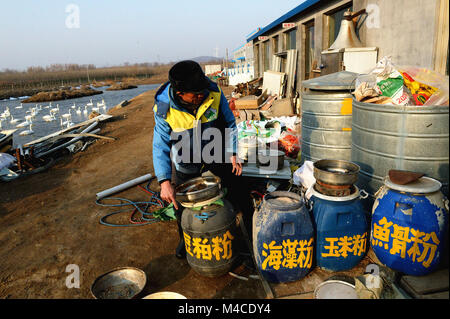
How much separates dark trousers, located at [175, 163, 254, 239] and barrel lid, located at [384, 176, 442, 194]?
1862 millimetres

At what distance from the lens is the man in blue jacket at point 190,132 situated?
3027 mm

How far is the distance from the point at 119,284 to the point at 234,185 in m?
1.82

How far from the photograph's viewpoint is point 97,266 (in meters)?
3.40

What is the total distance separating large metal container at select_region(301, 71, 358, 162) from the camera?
3.89m

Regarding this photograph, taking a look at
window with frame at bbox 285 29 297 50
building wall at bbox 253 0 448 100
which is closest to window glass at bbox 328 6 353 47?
building wall at bbox 253 0 448 100

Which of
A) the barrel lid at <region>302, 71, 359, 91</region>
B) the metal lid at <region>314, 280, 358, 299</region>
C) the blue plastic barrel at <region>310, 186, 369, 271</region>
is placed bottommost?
the metal lid at <region>314, 280, 358, 299</region>

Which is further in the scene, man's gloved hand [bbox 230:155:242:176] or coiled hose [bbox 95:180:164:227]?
coiled hose [bbox 95:180:164:227]

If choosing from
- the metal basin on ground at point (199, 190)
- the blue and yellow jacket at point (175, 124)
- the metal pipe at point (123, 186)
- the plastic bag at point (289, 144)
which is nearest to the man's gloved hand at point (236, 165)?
the blue and yellow jacket at point (175, 124)

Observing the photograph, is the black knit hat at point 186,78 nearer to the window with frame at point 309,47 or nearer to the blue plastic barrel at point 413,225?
the blue plastic barrel at point 413,225

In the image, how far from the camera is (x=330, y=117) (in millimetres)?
3988

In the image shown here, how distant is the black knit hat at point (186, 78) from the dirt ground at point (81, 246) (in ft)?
6.63

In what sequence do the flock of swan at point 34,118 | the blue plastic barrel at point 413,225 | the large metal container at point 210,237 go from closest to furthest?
the blue plastic barrel at point 413,225, the large metal container at point 210,237, the flock of swan at point 34,118

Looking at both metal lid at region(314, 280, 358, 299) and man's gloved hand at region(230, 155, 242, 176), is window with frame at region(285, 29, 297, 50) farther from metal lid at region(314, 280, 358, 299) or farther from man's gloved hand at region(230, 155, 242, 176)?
metal lid at region(314, 280, 358, 299)

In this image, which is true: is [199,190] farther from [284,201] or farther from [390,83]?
[390,83]
